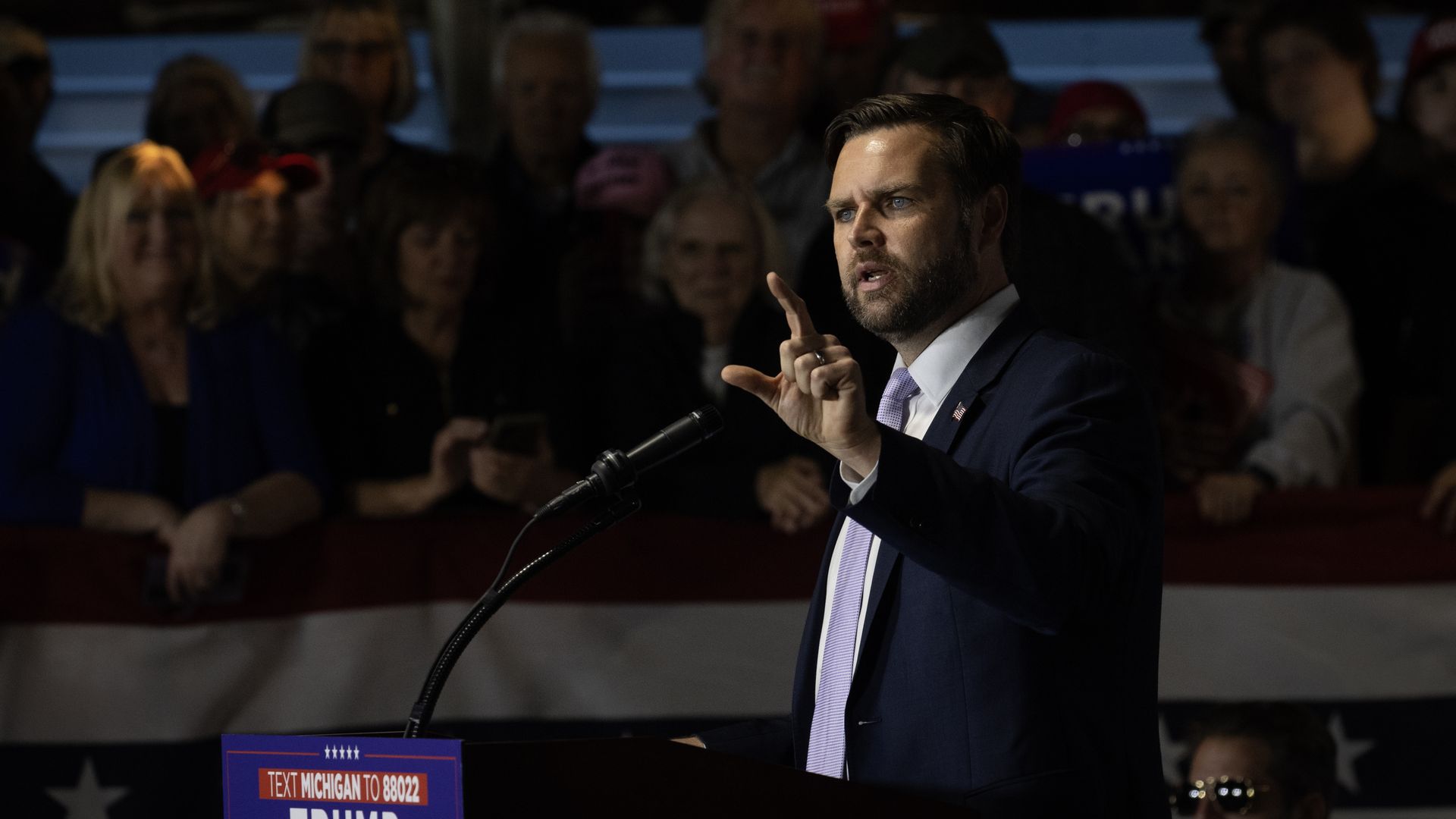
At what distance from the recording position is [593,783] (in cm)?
197

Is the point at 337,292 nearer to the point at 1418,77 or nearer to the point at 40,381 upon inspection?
the point at 40,381

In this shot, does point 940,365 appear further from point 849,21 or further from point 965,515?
point 849,21

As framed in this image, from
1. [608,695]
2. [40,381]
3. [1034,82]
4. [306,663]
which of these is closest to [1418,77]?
[1034,82]

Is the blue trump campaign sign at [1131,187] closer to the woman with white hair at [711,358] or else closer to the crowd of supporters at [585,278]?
the crowd of supporters at [585,278]

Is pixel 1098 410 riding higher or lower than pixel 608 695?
higher

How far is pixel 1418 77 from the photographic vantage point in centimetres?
539

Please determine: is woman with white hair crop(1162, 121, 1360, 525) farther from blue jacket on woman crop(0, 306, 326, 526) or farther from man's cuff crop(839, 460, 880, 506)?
man's cuff crop(839, 460, 880, 506)

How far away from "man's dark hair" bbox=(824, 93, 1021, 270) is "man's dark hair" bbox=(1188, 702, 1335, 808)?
1.49m

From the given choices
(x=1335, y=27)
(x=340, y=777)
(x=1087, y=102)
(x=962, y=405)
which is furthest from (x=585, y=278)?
(x=340, y=777)

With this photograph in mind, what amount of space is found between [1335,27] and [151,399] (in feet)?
12.0

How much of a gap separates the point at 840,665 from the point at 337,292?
2.93 metres

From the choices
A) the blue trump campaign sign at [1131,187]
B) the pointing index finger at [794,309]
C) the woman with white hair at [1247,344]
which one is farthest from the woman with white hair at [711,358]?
the pointing index finger at [794,309]

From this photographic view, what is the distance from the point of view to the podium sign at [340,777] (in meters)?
1.96

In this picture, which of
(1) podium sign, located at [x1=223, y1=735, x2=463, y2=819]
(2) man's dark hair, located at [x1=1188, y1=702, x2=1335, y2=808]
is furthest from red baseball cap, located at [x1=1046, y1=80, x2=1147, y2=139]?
(1) podium sign, located at [x1=223, y1=735, x2=463, y2=819]
